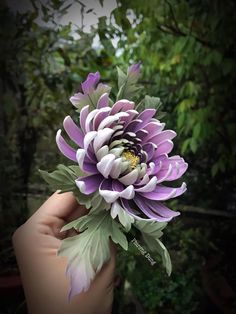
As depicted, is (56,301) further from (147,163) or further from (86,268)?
(147,163)

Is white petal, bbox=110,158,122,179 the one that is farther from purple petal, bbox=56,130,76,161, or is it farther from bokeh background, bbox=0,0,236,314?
bokeh background, bbox=0,0,236,314

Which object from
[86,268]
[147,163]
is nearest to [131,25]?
[147,163]

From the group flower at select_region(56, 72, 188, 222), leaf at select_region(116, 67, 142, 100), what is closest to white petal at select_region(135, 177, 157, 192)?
flower at select_region(56, 72, 188, 222)

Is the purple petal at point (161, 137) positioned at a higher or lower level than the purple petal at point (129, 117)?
lower

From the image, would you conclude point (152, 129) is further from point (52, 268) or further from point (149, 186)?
point (52, 268)

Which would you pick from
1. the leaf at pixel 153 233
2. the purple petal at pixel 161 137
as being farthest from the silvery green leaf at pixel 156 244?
the purple petal at pixel 161 137

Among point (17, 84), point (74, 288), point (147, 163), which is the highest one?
point (17, 84)

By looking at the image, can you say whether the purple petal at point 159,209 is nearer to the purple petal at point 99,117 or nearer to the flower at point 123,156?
the flower at point 123,156

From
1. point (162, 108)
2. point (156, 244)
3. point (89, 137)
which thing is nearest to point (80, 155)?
point (89, 137)
